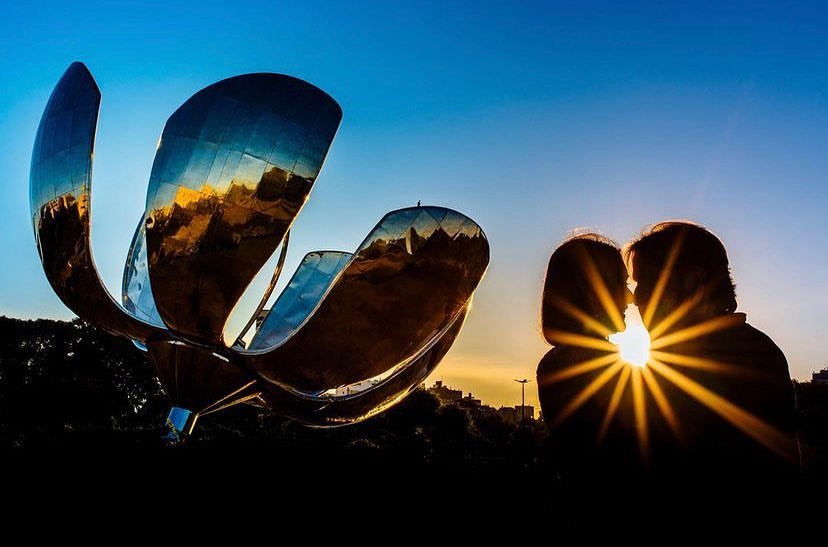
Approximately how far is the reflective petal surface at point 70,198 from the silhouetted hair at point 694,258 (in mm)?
5163

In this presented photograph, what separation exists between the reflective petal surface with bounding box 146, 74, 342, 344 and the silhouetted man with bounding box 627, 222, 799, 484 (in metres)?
3.78

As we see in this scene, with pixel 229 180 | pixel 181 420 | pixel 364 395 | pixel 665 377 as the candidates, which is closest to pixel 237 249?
pixel 229 180

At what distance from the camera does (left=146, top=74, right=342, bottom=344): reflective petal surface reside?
180 inches

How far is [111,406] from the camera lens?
1041 inches

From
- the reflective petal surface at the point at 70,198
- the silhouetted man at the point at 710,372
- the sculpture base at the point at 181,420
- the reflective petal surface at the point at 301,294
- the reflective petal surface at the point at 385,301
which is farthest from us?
the reflective petal surface at the point at 301,294

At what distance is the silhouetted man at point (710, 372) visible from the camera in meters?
0.97

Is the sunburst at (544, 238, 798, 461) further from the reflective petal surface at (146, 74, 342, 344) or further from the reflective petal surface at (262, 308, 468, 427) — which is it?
the reflective petal surface at (262, 308, 468, 427)

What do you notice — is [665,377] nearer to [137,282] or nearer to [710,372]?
[710,372]

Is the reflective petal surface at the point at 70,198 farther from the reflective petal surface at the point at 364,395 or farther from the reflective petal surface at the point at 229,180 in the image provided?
the reflective petal surface at the point at 364,395

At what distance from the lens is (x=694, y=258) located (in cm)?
122

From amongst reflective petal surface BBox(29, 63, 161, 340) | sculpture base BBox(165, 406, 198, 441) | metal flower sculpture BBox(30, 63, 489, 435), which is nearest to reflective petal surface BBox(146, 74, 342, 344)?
metal flower sculpture BBox(30, 63, 489, 435)

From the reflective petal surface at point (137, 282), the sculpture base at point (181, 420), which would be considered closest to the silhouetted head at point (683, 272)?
the sculpture base at point (181, 420)

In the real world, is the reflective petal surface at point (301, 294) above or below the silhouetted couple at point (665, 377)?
above

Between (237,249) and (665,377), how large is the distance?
4023 mm
